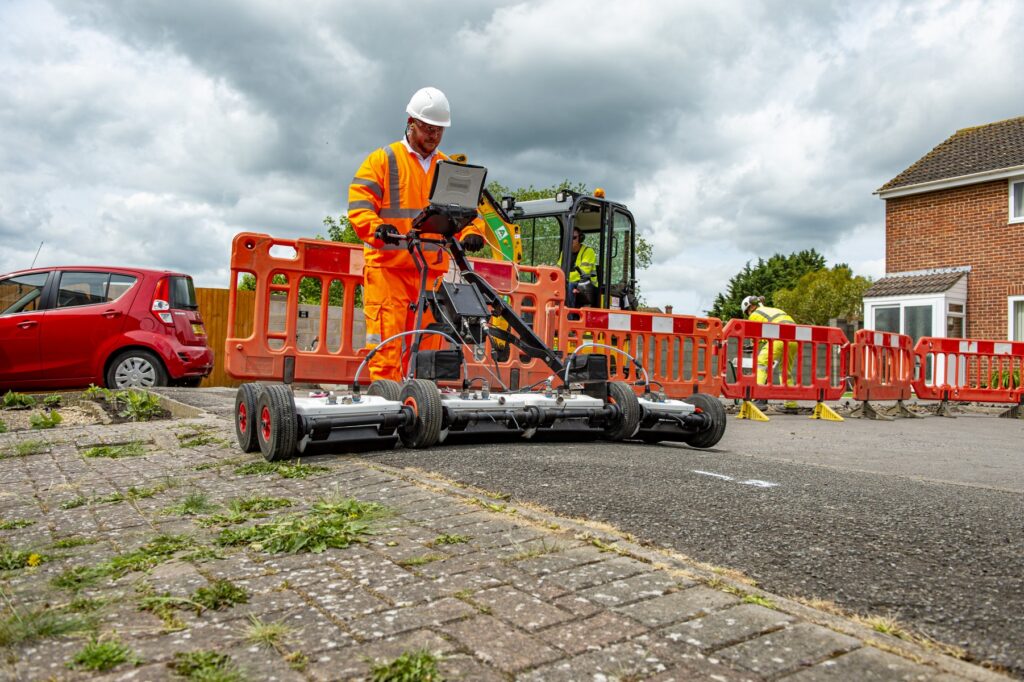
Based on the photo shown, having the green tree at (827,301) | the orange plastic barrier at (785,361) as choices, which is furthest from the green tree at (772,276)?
the orange plastic barrier at (785,361)

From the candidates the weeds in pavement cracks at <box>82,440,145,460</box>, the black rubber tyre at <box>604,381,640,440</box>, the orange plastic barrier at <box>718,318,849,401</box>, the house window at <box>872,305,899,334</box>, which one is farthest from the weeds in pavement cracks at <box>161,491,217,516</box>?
the house window at <box>872,305,899,334</box>

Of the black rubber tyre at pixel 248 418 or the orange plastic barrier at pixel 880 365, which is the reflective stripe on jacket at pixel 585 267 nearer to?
the orange plastic barrier at pixel 880 365

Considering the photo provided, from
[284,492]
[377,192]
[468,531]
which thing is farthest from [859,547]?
[377,192]

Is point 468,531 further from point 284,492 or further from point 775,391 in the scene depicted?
point 775,391

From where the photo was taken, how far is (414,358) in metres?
5.73

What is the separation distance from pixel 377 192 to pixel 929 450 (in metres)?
5.74

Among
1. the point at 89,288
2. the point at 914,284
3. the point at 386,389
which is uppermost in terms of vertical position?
the point at 914,284

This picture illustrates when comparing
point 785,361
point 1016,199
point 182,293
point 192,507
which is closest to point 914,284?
point 1016,199

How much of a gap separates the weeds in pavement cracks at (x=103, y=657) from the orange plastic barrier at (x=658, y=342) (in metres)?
8.56

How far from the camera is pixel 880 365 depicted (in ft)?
44.3

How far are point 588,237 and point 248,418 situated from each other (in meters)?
7.52

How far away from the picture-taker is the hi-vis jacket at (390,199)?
622 cm

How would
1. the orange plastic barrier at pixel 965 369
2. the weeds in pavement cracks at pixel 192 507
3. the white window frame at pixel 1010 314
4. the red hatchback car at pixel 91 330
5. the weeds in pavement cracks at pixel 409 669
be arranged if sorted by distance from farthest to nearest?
the white window frame at pixel 1010 314
the orange plastic barrier at pixel 965 369
the red hatchback car at pixel 91 330
the weeds in pavement cracks at pixel 192 507
the weeds in pavement cracks at pixel 409 669

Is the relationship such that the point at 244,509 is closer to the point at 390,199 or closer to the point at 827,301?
the point at 390,199
